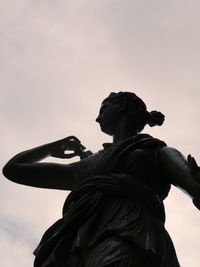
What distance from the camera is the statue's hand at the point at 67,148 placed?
7719 mm

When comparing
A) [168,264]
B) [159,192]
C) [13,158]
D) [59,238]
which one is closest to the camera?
[168,264]

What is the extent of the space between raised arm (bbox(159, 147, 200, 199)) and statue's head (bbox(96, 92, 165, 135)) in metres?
0.88

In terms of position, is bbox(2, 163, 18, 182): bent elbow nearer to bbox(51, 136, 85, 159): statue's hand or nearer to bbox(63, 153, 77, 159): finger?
bbox(51, 136, 85, 159): statue's hand

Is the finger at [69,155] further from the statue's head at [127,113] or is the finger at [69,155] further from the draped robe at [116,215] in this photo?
the draped robe at [116,215]

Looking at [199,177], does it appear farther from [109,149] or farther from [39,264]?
[39,264]

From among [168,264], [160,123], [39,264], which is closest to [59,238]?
[39,264]

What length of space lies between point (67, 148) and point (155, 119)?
1.16m

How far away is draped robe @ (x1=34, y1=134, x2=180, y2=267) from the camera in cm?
564

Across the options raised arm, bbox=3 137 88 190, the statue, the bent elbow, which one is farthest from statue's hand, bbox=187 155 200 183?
the bent elbow

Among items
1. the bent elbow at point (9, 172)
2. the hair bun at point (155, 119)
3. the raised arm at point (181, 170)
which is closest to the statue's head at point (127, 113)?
the hair bun at point (155, 119)

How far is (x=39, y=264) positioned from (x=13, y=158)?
1.66 metres

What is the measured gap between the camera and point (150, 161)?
662 cm

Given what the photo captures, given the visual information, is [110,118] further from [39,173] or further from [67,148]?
[39,173]

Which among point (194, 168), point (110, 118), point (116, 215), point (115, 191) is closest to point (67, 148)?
point (110, 118)
